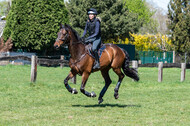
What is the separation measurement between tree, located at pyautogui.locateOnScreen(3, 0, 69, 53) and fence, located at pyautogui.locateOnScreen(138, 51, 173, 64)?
675 inches

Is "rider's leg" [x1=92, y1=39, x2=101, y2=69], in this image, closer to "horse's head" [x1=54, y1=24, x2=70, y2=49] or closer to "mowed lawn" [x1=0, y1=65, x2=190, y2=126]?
"horse's head" [x1=54, y1=24, x2=70, y2=49]

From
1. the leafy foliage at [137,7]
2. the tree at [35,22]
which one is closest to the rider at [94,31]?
the tree at [35,22]

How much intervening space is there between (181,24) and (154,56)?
8.59 m

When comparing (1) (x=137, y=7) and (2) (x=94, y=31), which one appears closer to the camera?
(2) (x=94, y=31)

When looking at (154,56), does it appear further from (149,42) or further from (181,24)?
(149,42)

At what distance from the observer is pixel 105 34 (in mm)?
51781

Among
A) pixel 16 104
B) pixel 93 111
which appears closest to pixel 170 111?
pixel 93 111

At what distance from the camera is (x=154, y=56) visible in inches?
1982

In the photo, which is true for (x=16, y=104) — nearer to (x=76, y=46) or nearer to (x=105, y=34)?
(x=76, y=46)

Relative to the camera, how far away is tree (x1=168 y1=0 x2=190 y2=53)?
4259 cm

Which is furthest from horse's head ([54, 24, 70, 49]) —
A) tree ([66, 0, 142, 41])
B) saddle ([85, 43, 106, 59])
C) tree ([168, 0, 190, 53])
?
tree ([66, 0, 142, 41])

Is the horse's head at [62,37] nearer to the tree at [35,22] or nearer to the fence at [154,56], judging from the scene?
the tree at [35,22]

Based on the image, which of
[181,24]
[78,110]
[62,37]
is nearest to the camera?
[78,110]

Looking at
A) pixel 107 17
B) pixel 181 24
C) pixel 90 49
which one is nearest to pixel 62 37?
pixel 90 49
